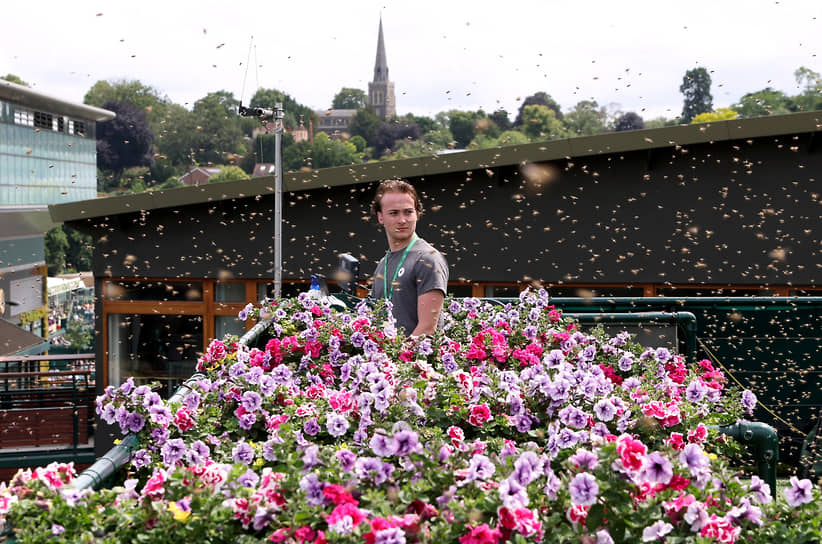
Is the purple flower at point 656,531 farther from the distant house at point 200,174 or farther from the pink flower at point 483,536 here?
the distant house at point 200,174

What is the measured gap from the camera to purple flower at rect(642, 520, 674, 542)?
1902 millimetres

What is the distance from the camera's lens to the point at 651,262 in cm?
1118

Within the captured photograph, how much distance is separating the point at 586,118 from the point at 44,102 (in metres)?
87.2

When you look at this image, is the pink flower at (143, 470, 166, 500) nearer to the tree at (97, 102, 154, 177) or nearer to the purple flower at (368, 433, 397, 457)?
the purple flower at (368, 433, 397, 457)

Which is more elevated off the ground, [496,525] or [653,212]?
[653,212]

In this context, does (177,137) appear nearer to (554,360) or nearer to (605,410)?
(554,360)

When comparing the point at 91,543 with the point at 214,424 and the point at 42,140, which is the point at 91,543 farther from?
the point at 42,140

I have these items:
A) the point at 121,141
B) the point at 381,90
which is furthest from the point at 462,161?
the point at 381,90

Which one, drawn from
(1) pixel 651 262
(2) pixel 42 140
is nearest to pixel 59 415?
(1) pixel 651 262

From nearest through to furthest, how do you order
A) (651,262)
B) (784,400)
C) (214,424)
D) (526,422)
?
(526,422) → (214,424) → (784,400) → (651,262)

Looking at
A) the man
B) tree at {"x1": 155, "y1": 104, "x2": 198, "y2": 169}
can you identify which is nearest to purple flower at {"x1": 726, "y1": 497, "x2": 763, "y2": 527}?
the man

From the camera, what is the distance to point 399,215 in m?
→ 4.54

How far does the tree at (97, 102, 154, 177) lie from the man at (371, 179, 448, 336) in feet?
349

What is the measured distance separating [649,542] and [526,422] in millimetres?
1089
